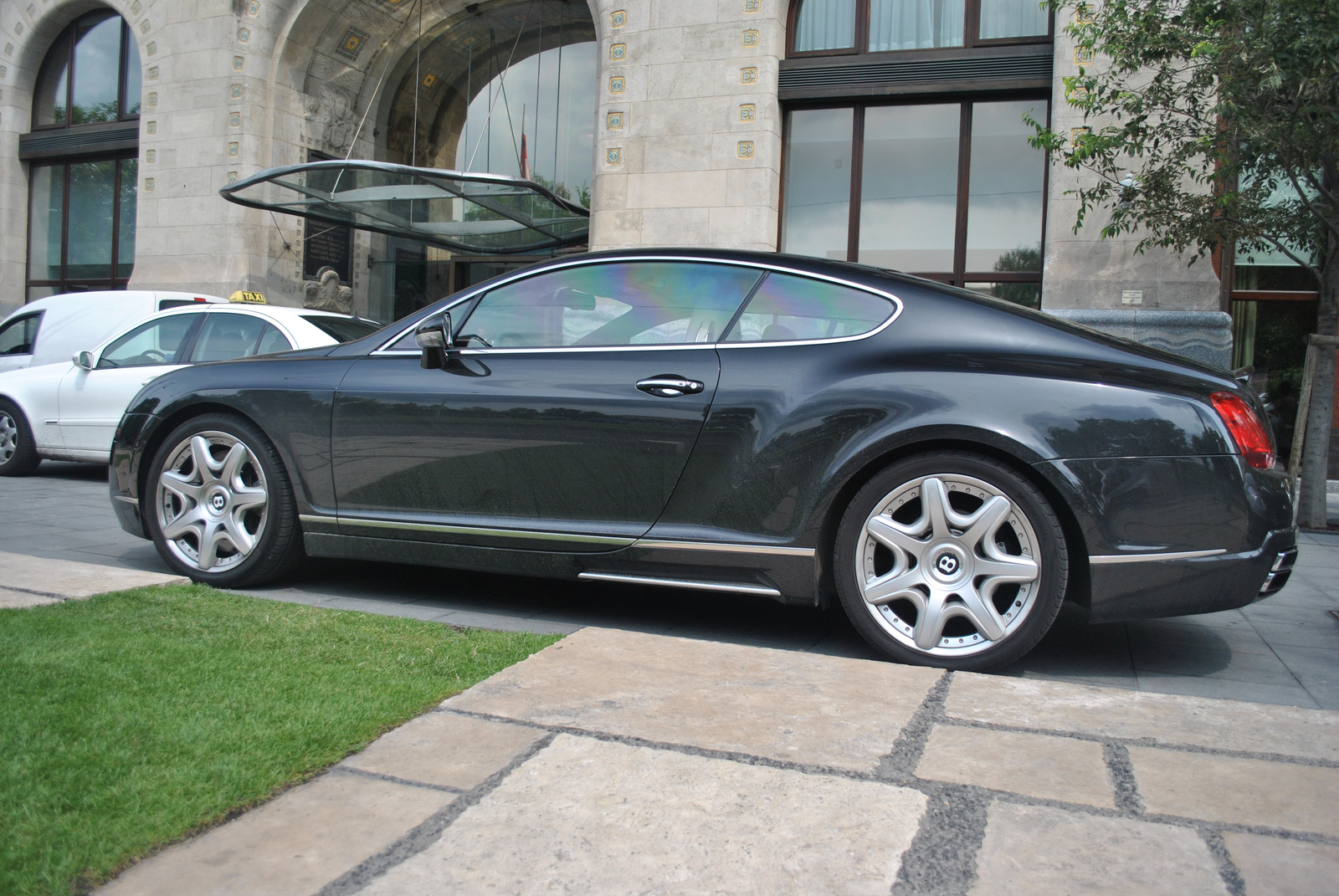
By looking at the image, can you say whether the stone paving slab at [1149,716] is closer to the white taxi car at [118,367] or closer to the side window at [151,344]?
the white taxi car at [118,367]

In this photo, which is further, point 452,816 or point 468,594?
point 468,594

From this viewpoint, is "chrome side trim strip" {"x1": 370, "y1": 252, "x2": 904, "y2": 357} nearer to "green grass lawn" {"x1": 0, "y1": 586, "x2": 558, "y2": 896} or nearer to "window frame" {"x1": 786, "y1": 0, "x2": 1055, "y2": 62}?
"green grass lawn" {"x1": 0, "y1": 586, "x2": 558, "y2": 896}

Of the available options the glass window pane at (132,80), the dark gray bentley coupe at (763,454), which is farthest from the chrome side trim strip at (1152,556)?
the glass window pane at (132,80)

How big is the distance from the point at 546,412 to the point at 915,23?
1092 centimetres

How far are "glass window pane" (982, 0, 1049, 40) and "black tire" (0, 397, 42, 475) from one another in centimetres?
1112

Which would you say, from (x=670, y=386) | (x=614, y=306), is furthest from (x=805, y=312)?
(x=614, y=306)

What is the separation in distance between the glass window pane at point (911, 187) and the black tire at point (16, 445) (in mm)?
9246

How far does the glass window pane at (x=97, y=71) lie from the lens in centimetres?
1884

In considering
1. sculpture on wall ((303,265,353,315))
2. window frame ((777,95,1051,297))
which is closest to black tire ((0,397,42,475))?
sculpture on wall ((303,265,353,315))

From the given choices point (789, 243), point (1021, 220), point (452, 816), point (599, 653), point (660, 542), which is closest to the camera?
point (452, 816)

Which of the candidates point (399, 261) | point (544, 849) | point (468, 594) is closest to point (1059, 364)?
point (544, 849)

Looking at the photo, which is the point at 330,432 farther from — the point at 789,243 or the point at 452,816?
the point at 789,243

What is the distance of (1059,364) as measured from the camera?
3316 mm

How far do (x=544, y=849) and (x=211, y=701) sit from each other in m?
1.14
